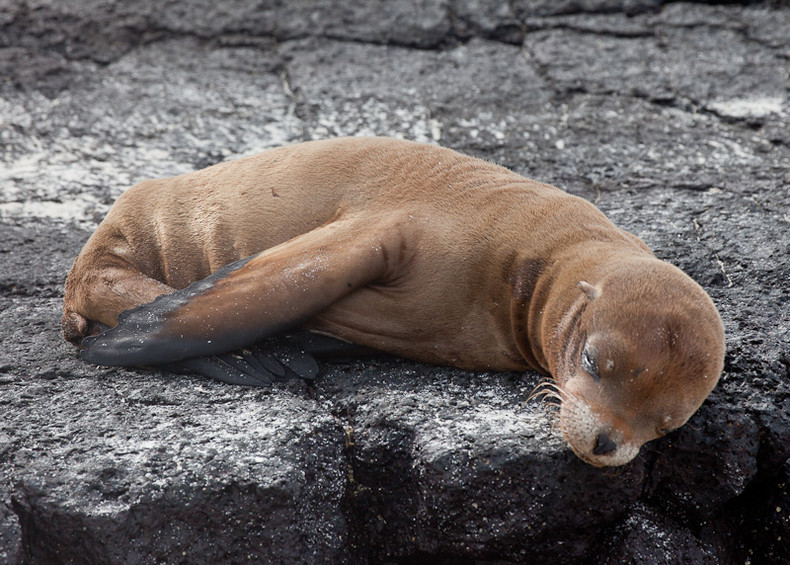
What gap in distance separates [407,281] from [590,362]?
36.8 inches

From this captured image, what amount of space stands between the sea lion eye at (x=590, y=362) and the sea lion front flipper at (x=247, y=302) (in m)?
0.95

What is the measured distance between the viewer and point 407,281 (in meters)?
3.86

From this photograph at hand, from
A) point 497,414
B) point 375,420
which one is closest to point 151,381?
point 375,420

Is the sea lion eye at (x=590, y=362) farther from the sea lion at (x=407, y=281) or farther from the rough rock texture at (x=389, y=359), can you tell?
the rough rock texture at (x=389, y=359)

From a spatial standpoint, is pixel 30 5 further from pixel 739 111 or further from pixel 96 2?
pixel 739 111

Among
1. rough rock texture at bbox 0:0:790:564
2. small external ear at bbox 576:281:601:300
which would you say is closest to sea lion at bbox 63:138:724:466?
small external ear at bbox 576:281:601:300

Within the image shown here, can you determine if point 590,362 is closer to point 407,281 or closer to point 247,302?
point 407,281

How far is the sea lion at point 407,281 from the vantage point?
317cm

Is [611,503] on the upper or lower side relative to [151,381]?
lower

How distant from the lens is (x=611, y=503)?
3441 millimetres

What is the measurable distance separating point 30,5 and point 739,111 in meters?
5.60

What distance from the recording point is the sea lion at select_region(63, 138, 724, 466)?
3172 millimetres

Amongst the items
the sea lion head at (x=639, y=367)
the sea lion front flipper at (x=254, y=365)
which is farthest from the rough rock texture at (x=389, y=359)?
the sea lion head at (x=639, y=367)

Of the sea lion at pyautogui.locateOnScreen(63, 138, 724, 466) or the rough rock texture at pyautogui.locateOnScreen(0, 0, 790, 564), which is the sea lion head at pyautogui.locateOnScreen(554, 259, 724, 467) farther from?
the rough rock texture at pyautogui.locateOnScreen(0, 0, 790, 564)
